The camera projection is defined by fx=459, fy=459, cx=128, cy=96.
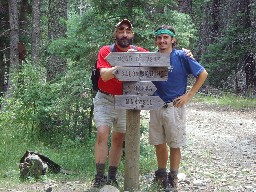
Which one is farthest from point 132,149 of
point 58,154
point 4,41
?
point 4,41

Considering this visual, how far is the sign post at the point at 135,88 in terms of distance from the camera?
570 centimetres

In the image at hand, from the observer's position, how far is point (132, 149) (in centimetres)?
597

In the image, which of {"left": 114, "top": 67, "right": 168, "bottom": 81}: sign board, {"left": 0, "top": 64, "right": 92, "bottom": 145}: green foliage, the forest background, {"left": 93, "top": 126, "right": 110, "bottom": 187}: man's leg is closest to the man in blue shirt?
{"left": 114, "top": 67, "right": 168, "bottom": 81}: sign board

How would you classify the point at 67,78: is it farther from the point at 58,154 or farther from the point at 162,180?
the point at 162,180

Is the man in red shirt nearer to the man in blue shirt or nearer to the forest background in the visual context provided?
the man in blue shirt

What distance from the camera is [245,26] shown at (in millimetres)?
20469

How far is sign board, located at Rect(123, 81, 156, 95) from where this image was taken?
5.84m

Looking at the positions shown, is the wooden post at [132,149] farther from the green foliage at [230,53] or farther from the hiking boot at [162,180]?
the green foliage at [230,53]

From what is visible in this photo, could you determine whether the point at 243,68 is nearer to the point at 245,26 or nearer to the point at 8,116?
the point at 245,26

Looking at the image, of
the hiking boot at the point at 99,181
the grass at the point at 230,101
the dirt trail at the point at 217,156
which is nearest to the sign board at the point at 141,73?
Answer: the hiking boot at the point at 99,181

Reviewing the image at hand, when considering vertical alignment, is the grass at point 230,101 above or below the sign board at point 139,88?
below

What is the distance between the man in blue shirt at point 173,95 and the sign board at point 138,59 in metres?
0.30

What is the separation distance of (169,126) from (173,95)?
417 millimetres

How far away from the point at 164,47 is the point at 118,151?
1.59m
